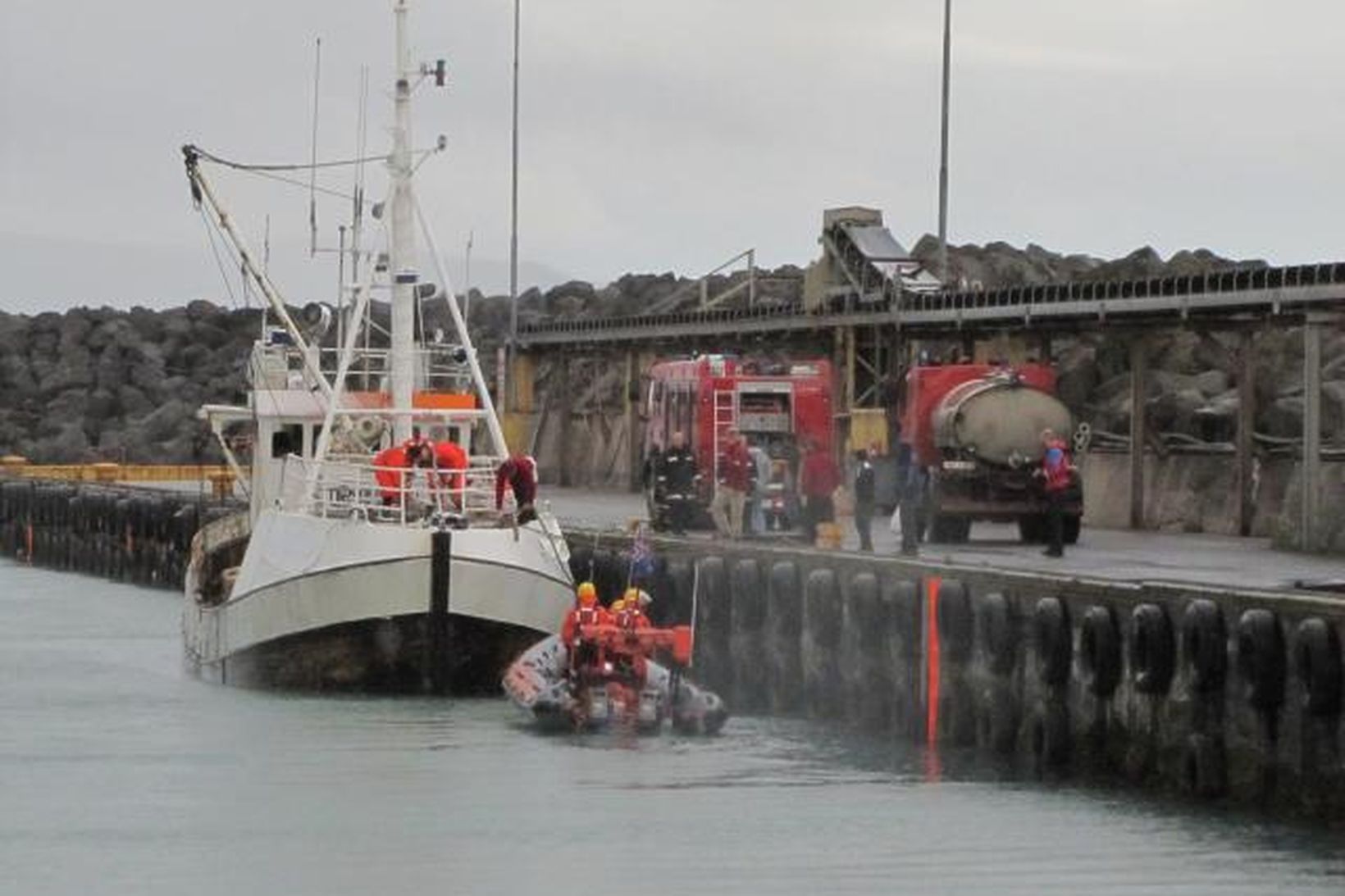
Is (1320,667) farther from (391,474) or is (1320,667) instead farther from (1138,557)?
(391,474)

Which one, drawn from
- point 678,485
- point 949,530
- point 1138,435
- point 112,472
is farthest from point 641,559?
point 112,472

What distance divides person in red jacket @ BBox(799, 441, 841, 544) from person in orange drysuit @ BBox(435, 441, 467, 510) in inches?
235

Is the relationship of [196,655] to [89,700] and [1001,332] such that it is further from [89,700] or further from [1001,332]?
[1001,332]

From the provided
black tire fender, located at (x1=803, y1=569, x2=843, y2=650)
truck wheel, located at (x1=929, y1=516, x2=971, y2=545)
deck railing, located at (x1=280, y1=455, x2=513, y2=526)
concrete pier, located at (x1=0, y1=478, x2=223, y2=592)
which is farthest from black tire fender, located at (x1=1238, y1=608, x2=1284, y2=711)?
concrete pier, located at (x1=0, y1=478, x2=223, y2=592)

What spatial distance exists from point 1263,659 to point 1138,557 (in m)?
13.4

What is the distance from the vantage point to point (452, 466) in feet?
134

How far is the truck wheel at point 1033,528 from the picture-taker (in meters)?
47.7

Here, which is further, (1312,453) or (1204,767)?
(1312,453)

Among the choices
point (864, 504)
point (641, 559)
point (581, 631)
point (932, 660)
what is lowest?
point (932, 660)

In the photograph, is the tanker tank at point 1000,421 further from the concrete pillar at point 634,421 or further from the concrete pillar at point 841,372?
the concrete pillar at point 634,421

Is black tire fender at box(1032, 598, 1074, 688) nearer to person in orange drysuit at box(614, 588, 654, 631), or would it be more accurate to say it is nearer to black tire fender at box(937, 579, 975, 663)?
black tire fender at box(937, 579, 975, 663)

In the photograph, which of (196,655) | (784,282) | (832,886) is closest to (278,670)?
(196,655)

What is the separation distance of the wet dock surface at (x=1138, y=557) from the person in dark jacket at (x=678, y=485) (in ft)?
1.45

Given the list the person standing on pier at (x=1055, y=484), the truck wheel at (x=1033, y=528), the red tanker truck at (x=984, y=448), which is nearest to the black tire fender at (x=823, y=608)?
the person standing on pier at (x=1055, y=484)
